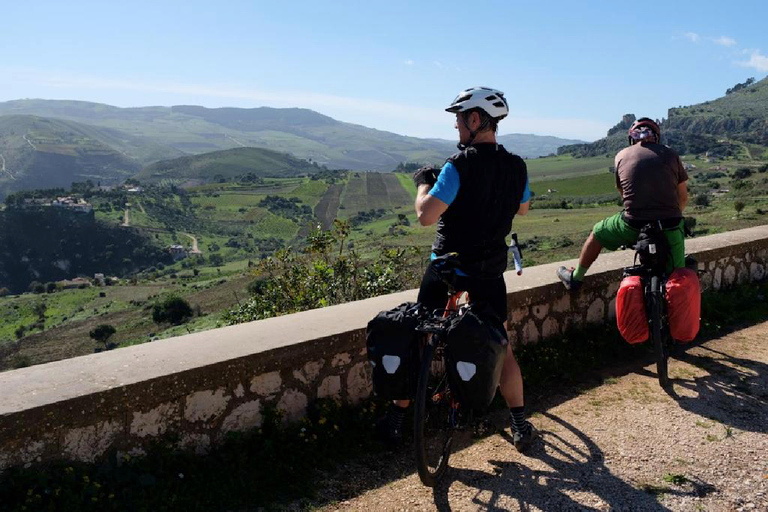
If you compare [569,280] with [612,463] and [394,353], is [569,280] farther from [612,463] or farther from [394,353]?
[394,353]

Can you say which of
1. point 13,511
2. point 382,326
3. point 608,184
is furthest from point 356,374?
point 608,184

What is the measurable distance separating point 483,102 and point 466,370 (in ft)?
4.48

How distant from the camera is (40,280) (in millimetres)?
108938

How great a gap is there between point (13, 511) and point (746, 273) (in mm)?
7408

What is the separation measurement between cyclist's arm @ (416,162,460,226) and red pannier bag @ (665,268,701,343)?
226 centimetres

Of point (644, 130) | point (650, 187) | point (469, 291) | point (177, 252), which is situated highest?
point (644, 130)

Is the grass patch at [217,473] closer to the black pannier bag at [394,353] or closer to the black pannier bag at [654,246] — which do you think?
the black pannier bag at [394,353]

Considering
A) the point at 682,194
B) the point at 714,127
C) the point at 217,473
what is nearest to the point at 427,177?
the point at 217,473

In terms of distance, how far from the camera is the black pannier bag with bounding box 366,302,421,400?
2.96 metres

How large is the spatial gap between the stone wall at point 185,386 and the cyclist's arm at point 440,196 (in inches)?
40.3

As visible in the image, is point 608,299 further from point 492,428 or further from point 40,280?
point 40,280

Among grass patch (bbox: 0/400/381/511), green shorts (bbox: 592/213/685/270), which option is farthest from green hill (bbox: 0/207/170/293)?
grass patch (bbox: 0/400/381/511)

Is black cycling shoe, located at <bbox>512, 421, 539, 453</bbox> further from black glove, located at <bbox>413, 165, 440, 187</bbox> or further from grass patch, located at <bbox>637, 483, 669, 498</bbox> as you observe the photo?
black glove, located at <bbox>413, 165, 440, 187</bbox>

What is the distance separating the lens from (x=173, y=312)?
38938mm
